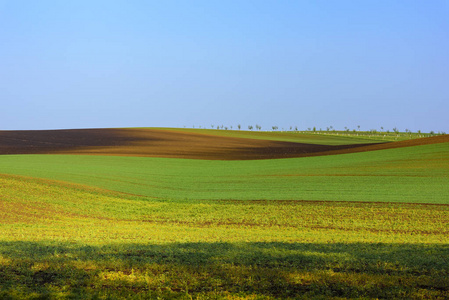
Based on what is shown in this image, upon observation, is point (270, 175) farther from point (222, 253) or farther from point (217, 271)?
point (217, 271)

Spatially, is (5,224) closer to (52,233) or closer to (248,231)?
(52,233)

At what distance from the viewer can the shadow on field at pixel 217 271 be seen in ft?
31.5

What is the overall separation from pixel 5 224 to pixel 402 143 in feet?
148

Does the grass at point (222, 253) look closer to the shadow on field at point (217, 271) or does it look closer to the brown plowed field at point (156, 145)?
the shadow on field at point (217, 271)

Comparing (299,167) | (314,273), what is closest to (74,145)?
(299,167)

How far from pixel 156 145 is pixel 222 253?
50.5 metres

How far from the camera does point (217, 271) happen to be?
11.0 metres

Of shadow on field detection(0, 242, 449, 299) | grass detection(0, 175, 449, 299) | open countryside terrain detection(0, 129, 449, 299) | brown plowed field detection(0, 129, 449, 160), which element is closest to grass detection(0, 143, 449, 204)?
open countryside terrain detection(0, 129, 449, 299)

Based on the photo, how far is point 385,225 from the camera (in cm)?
2248

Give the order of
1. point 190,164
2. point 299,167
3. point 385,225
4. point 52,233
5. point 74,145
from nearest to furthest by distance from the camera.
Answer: point 52,233, point 385,225, point 299,167, point 190,164, point 74,145

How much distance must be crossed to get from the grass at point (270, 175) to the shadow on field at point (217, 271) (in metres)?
16.5

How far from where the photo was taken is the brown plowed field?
5506 centimetres

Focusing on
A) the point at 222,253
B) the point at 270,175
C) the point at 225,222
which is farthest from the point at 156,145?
the point at 222,253

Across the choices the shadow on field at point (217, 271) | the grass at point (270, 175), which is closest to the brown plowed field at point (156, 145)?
the grass at point (270, 175)
